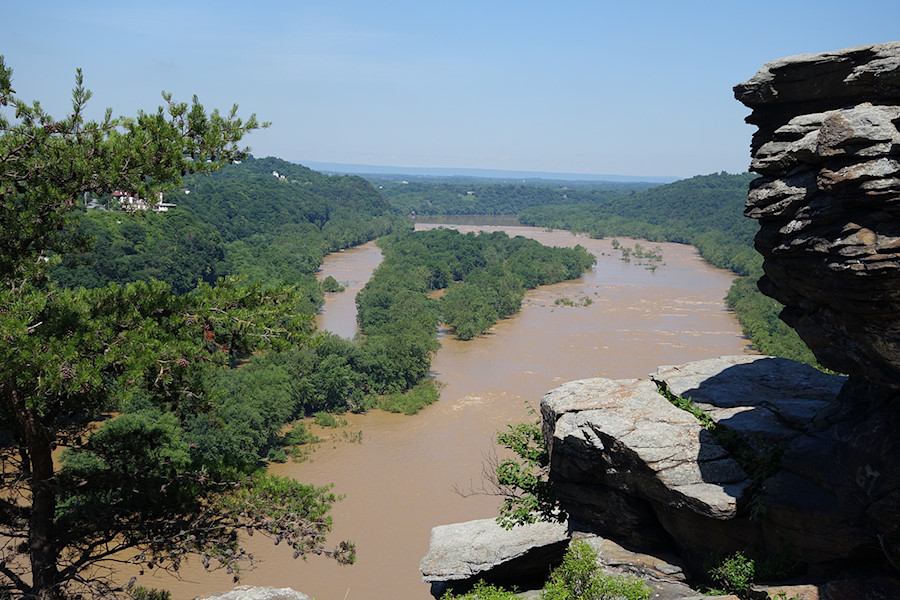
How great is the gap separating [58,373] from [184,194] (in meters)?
79.0

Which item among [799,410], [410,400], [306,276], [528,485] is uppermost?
[799,410]

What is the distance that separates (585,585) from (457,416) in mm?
22179

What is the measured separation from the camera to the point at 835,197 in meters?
7.90

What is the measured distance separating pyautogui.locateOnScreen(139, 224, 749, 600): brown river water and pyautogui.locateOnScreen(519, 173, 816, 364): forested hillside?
8.07ft

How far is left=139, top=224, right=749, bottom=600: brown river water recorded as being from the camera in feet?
63.5

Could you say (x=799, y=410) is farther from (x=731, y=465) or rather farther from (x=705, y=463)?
(x=705, y=463)

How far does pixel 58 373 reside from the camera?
24.2ft

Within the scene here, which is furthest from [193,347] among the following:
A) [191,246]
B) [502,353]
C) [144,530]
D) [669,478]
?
[191,246]

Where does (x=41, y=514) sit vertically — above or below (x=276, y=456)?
above

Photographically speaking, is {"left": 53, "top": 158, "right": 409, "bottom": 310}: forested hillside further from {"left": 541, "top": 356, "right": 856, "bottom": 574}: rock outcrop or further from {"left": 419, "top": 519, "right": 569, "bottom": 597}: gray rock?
{"left": 541, "top": 356, "right": 856, "bottom": 574}: rock outcrop

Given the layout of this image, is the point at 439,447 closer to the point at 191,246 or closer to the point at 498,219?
the point at 191,246

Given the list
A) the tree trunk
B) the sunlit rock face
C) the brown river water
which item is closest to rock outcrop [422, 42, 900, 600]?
the sunlit rock face

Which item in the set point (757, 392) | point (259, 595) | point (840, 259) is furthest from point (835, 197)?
point (259, 595)

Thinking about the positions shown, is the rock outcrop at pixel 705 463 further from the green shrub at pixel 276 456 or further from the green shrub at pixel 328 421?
the green shrub at pixel 328 421
